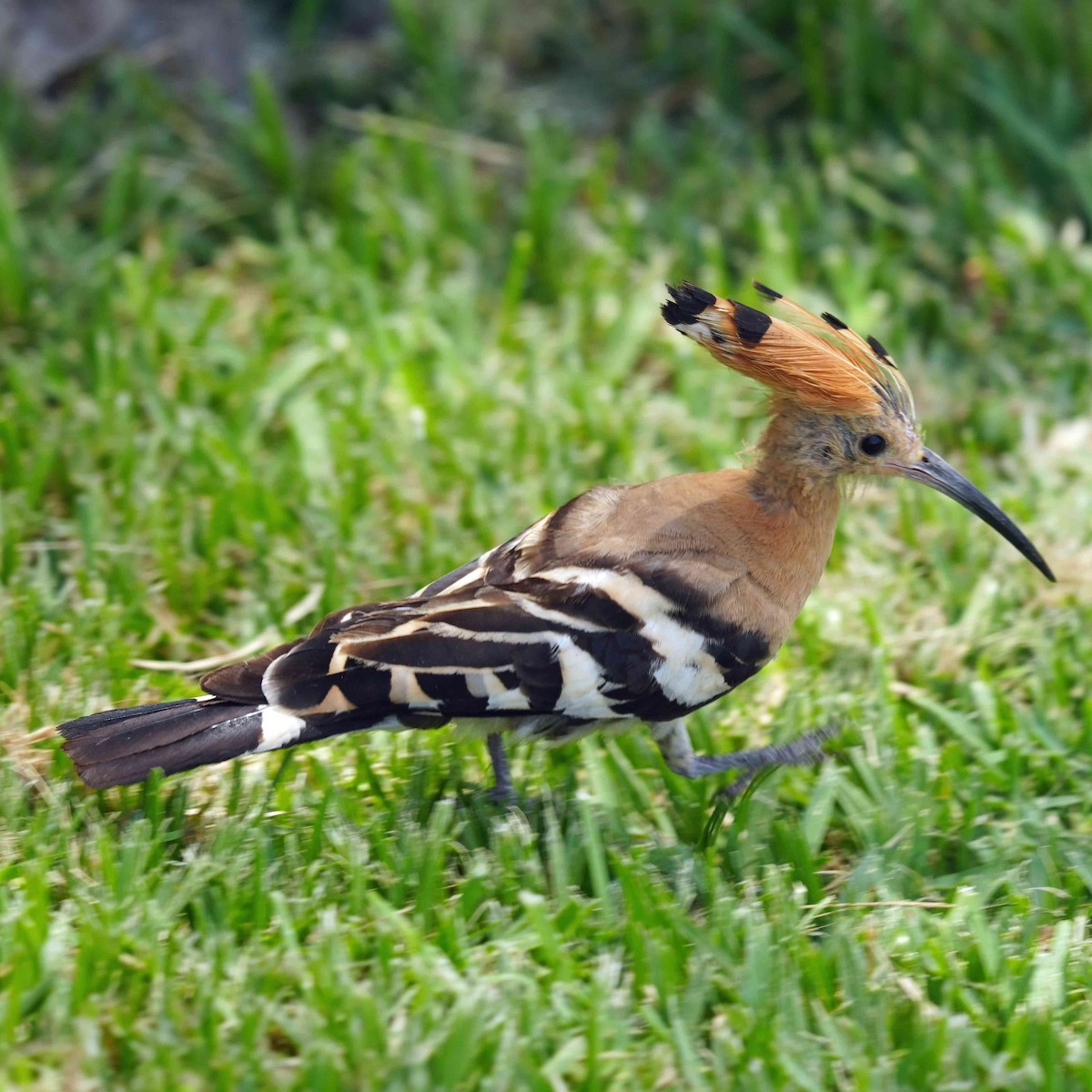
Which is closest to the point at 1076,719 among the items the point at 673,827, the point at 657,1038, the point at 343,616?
the point at 673,827

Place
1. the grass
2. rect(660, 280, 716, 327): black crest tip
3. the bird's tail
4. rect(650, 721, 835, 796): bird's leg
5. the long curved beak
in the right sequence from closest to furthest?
the grass, the bird's tail, rect(660, 280, 716, 327): black crest tip, rect(650, 721, 835, 796): bird's leg, the long curved beak

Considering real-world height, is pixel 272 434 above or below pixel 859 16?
below

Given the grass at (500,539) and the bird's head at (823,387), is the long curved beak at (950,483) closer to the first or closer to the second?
the bird's head at (823,387)

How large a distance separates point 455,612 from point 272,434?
1.52 m

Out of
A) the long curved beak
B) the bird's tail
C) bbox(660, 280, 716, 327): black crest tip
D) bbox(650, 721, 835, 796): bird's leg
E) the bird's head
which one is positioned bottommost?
bbox(650, 721, 835, 796): bird's leg

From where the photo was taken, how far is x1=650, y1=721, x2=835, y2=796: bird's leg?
114 inches

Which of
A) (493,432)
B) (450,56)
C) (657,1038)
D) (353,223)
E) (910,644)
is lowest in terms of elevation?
(657,1038)

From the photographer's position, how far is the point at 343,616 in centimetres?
277

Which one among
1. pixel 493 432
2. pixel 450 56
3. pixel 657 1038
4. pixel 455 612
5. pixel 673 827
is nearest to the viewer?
pixel 657 1038

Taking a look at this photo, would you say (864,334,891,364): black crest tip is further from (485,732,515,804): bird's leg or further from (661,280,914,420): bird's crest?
(485,732,515,804): bird's leg

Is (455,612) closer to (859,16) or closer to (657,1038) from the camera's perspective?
(657,1038)

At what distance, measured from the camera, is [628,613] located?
109 inches

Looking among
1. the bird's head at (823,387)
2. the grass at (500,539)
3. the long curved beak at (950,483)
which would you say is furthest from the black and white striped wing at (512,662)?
the long curved beak at (950,483)

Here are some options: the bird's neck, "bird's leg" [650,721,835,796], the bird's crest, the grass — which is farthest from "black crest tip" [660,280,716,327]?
the grass
